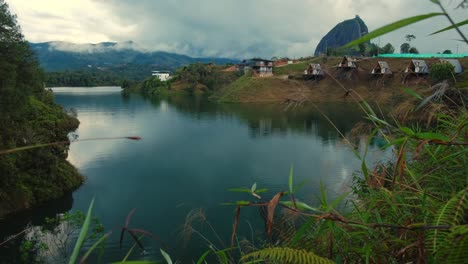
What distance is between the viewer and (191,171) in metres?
24.3

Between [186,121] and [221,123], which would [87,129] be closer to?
[186,121]

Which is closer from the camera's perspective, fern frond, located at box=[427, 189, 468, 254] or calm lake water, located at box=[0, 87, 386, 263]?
fern frond, located at box=[427, 189, 468, 254]

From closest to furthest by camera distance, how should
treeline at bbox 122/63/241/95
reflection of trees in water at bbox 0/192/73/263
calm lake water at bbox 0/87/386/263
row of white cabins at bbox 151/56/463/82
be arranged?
reflection of trees in water at bbox 0/192/73/263 → calm lake water at bbox 0/87/386/263 → row of white cabins at bbox 151/56/463/82 → treeline at bbox 122/63/241/95

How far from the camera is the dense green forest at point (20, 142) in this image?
17.2 metres

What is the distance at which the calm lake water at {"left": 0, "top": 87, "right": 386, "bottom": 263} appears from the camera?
16.1m

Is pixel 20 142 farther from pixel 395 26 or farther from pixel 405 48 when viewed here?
pixel 405 48

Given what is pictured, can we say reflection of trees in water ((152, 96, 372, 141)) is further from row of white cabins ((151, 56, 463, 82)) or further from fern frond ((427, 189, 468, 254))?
fern frond ((427, 189, 468, 254))

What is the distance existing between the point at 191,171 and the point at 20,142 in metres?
10.4

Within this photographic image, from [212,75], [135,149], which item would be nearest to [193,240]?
[135,149]

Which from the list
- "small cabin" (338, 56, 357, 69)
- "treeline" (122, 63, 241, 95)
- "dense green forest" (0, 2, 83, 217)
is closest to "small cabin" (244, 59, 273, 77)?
"treeline" (122, 63, 241, 95)

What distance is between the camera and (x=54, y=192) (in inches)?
782

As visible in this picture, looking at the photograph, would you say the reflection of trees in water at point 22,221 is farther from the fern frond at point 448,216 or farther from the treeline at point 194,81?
the treeline at point 194,81

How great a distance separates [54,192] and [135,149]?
37.7ft

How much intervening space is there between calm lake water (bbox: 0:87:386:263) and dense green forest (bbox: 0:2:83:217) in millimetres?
990
